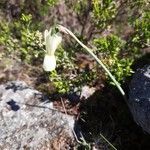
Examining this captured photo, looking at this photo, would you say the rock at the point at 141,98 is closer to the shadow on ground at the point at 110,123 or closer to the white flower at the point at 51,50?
the shadow on ground at the point at 110,123

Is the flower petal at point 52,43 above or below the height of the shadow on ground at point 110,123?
above

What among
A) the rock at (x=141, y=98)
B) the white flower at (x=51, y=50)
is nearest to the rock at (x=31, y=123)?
the rock at (x=141, y=98)

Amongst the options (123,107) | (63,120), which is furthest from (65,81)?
(123,107)

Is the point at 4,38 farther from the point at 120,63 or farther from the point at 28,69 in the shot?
the point at 120,63

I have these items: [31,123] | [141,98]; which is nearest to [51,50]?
[141,98]

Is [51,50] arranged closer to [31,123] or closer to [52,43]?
[52,43]

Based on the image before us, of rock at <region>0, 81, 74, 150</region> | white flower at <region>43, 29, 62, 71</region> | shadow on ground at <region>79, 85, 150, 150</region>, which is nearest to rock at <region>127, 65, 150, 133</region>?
shadow on ground at <region>79, 85, 150, 150</region>

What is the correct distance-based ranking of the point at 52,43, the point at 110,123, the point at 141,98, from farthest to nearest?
1. the point at 110,123
2. the point at 141,98
3. the point at 52,43
